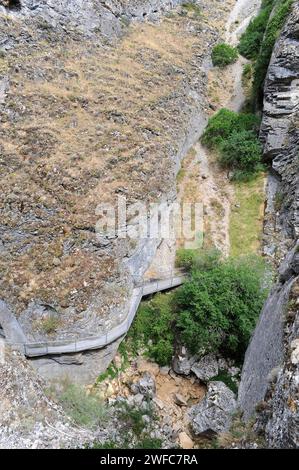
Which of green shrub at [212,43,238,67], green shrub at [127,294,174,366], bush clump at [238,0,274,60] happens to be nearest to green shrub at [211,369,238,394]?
green shrub at [127,294,174,366]

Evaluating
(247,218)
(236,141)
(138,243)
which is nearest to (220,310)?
(138,243)

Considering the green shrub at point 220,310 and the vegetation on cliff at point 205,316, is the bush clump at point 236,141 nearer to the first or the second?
the vegetation on cliff at point 205,316

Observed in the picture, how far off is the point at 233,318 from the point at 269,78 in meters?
11.8

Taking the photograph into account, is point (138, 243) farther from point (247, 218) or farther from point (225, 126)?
point (225, 126)

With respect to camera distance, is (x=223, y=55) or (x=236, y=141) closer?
(x=236, y=141)

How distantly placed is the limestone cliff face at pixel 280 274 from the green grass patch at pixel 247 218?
44 centimetres

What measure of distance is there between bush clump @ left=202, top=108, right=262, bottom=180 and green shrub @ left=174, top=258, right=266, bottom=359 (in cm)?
668

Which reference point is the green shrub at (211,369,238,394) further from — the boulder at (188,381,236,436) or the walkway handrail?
the walkway handrail

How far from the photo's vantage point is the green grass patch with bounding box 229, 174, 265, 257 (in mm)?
15273

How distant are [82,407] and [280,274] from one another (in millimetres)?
6505

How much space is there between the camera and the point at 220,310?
12.1 meters

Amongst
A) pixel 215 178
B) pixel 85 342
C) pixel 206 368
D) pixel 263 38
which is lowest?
pixel 206 368

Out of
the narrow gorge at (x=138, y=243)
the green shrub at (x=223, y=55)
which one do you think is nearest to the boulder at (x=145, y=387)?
the narrow gorge at (x=138, y=243)

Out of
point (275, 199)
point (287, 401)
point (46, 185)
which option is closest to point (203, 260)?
point (275, 199)
